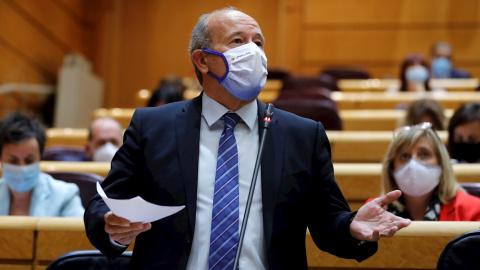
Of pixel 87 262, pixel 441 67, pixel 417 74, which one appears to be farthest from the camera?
pixel 441 67

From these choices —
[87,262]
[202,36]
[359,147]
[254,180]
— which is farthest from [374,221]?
[359,147]

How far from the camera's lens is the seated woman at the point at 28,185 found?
2109 millimetres

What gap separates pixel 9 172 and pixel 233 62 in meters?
1.15

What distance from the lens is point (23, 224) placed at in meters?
1.69

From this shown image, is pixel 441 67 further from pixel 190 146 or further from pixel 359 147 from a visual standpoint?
pixel 190 146

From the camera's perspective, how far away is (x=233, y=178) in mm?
1176

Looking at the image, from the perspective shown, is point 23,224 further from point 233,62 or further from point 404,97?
point 404,97

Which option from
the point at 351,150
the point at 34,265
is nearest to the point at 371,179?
the point at 351,150

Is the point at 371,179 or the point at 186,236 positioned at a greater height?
the point at 186,236

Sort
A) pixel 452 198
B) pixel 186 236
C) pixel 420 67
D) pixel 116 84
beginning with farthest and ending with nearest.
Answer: pixel 116 84 → pixel 420 67 → pixel 452 198 → pixel 186 236

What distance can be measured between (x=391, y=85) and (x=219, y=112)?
12.3 feet

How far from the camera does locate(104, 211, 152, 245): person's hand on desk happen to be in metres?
1.04

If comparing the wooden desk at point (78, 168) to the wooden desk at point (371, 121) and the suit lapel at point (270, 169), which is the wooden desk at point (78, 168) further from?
the wooden desk at point (371, 121)

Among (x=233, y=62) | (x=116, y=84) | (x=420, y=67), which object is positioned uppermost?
(x=233, y=62)
